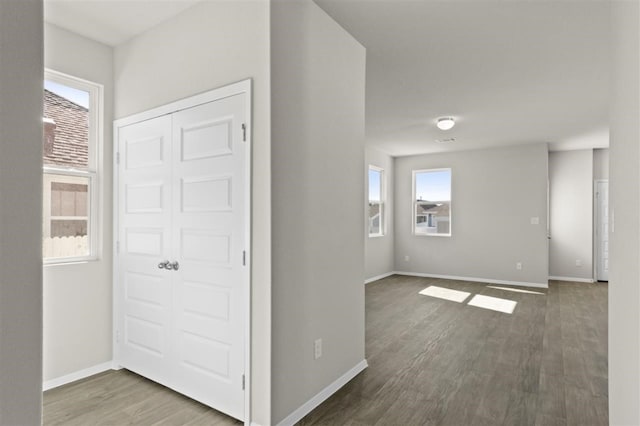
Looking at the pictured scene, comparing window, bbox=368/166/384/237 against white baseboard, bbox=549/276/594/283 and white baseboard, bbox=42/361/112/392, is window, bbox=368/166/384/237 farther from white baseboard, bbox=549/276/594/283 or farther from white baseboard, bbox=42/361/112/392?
white baseboard, bbox=42/361/112/392

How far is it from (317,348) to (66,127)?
8.52 ft

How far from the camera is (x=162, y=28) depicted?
271 cm

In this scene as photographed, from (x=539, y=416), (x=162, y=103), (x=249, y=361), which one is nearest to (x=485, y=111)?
(x=539, y=416)

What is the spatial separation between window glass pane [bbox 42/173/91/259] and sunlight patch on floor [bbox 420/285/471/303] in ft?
16.3

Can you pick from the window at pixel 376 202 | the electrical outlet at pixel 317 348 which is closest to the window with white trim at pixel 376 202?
the window at pixel 376 202

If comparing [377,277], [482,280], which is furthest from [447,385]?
[482,280]

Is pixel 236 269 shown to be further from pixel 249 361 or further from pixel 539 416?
pixel 539 416

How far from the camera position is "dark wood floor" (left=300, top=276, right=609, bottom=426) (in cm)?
235

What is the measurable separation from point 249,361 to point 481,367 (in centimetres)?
211

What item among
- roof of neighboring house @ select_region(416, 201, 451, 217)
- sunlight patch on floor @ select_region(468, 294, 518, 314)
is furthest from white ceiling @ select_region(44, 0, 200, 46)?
roof of neighboring house @ select_region(416, 201, 451, 217)

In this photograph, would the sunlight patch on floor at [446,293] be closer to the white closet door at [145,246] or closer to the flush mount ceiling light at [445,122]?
the flush mount ceiling light at [445,122]

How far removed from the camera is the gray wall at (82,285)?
8.80 ft

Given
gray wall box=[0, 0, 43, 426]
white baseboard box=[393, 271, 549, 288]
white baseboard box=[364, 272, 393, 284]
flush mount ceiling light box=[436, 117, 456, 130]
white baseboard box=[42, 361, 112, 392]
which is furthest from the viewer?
white baseboard box=[364, 272, 393, 284]

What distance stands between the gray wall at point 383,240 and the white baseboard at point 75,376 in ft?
16.0
